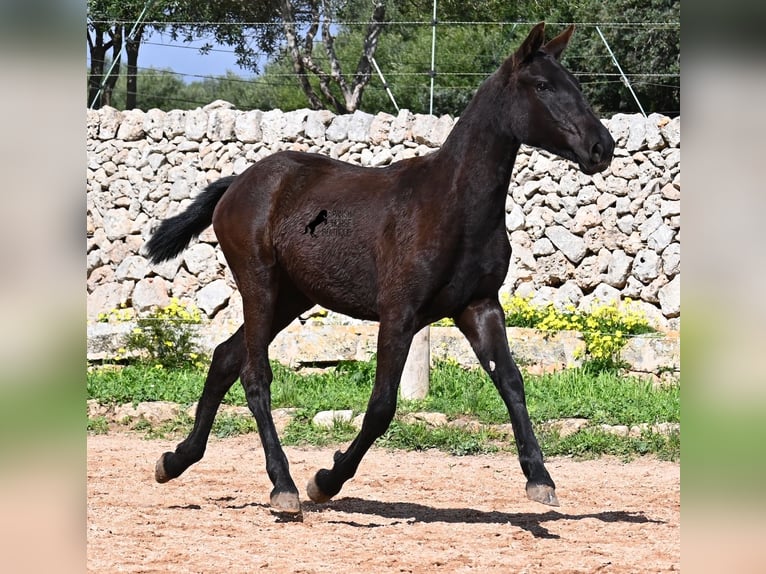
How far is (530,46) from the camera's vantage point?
4.54 meters

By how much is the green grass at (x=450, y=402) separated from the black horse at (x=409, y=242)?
2.11m

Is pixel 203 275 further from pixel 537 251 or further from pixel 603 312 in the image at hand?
pixel 603 312

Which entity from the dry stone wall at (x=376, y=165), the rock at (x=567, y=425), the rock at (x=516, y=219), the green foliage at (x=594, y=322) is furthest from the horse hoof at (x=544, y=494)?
the rock at (x=516, y=219)

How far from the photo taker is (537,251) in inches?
442

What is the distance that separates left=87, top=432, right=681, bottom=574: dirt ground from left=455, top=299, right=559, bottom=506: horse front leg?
1.38 ft

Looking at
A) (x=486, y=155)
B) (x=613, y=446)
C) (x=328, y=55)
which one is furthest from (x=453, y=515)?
(x=328, y=55)

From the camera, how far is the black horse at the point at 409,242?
455cm

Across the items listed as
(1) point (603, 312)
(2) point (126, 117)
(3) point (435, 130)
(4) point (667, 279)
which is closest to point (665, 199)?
(4) point (667, 279)

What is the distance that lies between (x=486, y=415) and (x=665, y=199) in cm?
470

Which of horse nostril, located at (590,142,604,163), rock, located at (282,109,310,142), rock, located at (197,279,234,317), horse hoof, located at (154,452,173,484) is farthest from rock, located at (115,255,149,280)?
horse nostril, located at (590,142,604,163)

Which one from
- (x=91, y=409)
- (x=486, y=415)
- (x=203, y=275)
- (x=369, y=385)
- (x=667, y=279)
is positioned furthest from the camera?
(x=203, y=275)

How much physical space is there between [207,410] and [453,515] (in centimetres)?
154

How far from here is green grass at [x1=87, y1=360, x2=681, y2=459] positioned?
710 centimetres

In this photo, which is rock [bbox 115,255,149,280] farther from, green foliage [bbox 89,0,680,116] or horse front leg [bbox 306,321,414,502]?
horse front leg [bbox 306,321,414,502]
